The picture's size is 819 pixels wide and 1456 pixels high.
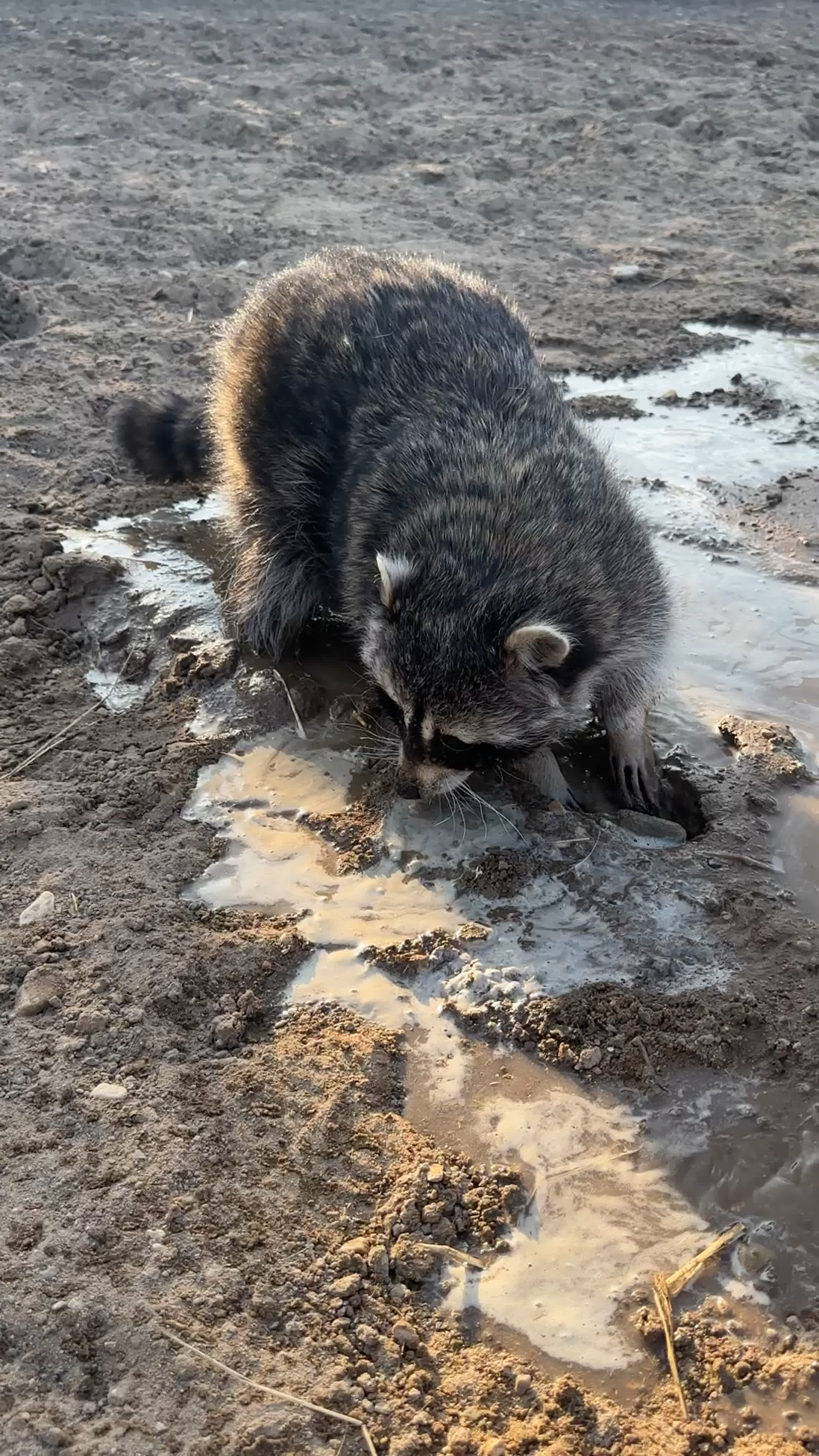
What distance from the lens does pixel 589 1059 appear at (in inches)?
132

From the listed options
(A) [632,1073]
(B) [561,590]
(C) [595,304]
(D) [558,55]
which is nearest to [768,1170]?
(A) [632,1073]

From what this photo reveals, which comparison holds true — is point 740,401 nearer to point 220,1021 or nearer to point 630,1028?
point 630,1028

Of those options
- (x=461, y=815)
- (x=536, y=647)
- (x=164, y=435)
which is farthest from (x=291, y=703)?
(x=164, y=435)

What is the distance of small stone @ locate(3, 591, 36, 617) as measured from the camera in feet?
17.4

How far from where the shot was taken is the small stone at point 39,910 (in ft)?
12.3

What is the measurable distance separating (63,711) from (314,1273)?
2870mm

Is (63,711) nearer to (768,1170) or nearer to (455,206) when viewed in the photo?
(768,1170)

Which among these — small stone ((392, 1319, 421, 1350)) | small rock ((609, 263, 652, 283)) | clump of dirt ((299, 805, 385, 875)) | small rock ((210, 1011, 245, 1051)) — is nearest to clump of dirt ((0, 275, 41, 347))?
small rock ((609, 263, 652, 283))

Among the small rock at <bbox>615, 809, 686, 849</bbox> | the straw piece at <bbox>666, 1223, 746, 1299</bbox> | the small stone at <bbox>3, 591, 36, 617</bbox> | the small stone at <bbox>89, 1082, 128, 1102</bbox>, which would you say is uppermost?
the small stone at <bbox>3, 591, 36, 617</bbox>

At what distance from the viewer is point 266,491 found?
5.65m

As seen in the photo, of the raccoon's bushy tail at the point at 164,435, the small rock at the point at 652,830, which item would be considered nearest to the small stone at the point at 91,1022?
the small rock at the point at 652,830

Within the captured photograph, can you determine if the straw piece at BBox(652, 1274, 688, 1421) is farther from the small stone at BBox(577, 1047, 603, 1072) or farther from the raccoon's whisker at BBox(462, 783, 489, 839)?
the raccoon's whisker at BBox(462, 783, 489, 839)

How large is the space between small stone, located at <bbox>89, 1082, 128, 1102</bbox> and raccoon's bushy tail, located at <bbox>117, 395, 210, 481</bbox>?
391cm

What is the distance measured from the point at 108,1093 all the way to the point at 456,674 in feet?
5.95
